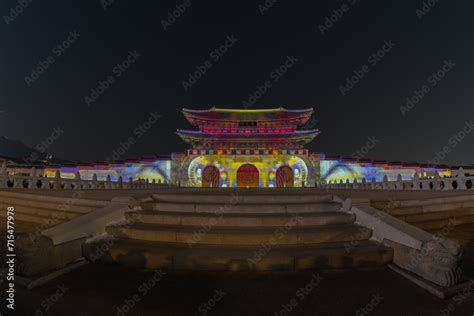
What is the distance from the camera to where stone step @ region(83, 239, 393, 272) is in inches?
176

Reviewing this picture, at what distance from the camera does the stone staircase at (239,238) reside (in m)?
4.50

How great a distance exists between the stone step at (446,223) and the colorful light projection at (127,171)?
99.9ft

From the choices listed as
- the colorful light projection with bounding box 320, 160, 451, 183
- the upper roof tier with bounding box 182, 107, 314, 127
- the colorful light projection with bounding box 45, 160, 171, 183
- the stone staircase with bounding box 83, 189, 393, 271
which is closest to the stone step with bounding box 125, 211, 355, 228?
the stone staircase with bounding box 83, 189, 393, 271

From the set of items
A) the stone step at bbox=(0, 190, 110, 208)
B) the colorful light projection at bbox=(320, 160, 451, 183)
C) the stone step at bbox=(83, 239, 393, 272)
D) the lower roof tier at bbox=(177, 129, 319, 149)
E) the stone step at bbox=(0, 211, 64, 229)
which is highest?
the lower roof tier at bbox=(177, 129, 319, 149)

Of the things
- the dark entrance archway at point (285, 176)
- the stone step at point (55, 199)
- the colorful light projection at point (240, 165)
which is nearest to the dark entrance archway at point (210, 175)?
the colorful light projection at point (240, 165)

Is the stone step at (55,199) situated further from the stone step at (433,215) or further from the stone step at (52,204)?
the stone step at (433,215)

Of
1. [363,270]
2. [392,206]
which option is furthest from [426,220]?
[363,270]

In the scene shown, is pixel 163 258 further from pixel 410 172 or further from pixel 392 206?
pixel 410 172

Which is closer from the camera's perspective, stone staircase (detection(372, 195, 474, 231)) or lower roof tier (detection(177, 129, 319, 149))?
stone staircase (detection(372, 195, 474, 231))

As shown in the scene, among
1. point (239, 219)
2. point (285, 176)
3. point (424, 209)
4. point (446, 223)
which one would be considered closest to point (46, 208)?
point (239, 219)

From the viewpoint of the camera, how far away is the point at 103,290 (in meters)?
3.89

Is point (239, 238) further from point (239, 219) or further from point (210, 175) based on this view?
point (210, 175)

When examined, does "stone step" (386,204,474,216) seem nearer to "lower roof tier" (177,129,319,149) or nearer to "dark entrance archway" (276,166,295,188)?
"dark entrance archway" (276,166,295,188)

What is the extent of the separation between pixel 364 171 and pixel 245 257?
32751mm
